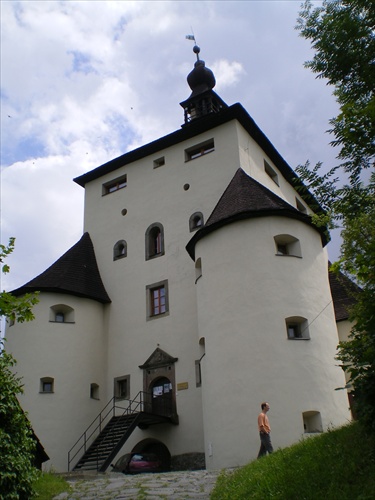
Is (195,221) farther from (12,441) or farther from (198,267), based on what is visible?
(12,441)

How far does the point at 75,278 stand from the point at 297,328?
10844 mm


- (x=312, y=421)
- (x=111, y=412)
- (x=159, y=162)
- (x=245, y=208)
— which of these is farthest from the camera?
(x=159, y=162)

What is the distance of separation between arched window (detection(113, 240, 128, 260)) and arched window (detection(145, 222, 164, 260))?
134cm

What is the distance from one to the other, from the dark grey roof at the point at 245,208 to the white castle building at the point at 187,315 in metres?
0.07

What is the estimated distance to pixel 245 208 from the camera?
1953 cm

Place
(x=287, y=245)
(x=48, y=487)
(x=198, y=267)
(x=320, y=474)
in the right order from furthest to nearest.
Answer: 1. (x=198, y=267)
2. (x=287, y=245)
3. (x=48, y=487)
4. (x=320, y=474)

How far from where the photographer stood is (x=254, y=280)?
18.2m

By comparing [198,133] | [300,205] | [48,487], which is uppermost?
[198,133]

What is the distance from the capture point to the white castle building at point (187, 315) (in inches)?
674

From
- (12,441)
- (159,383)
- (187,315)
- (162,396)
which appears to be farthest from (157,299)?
(12,441)

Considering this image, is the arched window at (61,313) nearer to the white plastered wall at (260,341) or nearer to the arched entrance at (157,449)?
the arched entrance at (157,449)

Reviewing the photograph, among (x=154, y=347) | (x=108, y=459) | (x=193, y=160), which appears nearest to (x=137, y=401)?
(x=154, y=347)

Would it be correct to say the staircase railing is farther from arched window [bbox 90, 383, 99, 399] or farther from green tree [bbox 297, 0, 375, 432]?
green tree [bbox 297, 0, 375, 432]

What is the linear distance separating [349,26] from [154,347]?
16.4 m
